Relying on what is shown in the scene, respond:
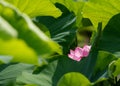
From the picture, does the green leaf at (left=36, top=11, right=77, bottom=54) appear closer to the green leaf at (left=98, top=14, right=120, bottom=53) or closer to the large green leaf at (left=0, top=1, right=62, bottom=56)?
the green leaf at (left=98, top=14, right=120, bottom=53)

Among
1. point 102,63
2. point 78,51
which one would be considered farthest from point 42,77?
point 78,51

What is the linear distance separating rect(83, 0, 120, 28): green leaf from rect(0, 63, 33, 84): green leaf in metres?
0.39

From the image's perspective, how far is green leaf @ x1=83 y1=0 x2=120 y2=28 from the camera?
1.31m

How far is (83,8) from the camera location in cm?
136

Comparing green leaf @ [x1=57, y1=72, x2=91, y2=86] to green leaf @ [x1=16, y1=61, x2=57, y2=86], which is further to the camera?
green leaf @ [x1=16, y1=61, x2=57, y2=86]

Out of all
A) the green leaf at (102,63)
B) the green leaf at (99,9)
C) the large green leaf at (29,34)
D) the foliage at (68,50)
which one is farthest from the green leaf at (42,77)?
the large green leaf at (29,34)

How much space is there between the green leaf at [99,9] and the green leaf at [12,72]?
0.39 metres

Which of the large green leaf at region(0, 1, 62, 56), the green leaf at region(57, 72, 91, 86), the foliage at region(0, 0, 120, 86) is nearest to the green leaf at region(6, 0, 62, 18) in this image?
the foliage at region(0, 0, 120, 86)

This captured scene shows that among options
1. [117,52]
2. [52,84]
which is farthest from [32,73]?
[117,52]

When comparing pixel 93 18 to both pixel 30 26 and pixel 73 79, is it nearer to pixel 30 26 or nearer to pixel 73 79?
pixel 73 79

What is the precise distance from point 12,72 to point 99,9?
50cm

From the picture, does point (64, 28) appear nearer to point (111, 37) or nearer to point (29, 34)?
point (111, 37)

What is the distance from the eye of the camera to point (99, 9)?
52.9 inches

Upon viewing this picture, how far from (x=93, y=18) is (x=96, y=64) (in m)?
0.28
